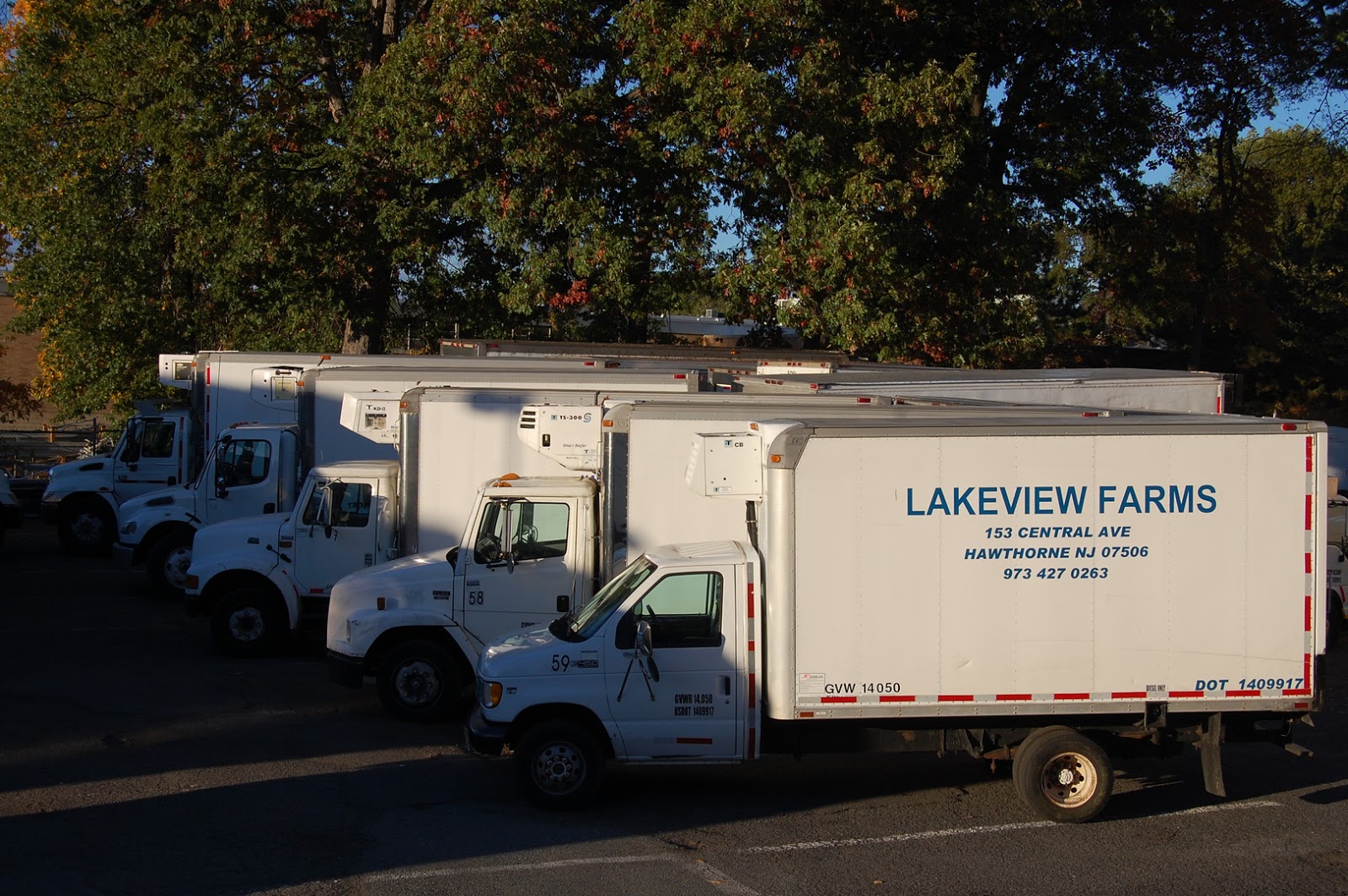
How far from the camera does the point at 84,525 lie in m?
22.3

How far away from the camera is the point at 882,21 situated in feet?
76.0

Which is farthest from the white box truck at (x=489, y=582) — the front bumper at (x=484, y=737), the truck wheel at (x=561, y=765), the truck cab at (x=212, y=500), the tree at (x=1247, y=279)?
the tree at (x=1247, y=279)

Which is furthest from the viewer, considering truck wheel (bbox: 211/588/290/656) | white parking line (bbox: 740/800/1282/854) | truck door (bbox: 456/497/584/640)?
truck wheel (bbox: 211/588/290/656)

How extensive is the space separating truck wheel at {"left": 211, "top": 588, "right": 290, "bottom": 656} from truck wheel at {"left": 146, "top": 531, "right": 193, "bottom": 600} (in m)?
4.30

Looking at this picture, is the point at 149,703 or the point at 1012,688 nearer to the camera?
the point at 1012,688

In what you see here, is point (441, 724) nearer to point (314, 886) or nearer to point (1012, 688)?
point (314, 886)

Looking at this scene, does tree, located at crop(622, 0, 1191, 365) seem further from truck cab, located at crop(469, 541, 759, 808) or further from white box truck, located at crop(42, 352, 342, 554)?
truck cab, located at crop(469, 541, 759, 808)

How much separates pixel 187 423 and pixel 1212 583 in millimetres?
17625

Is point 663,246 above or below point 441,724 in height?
above

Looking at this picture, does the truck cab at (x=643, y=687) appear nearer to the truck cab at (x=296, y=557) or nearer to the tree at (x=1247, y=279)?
the truck cab at (x=296, y=557)

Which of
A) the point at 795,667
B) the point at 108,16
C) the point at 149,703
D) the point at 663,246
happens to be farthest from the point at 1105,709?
the point at 108,16

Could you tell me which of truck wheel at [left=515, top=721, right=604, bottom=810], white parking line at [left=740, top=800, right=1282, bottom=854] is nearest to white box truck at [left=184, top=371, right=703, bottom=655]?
truck wheel at [left=515, top=721, right=604, bottom=810]

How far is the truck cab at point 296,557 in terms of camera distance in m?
13.4

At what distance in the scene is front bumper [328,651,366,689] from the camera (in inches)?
438
